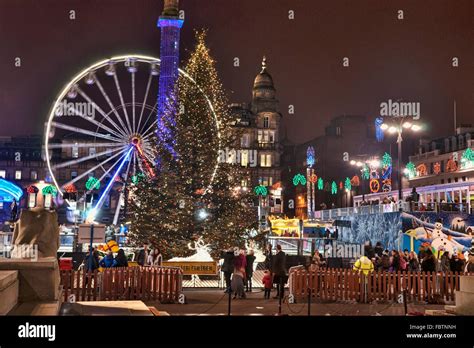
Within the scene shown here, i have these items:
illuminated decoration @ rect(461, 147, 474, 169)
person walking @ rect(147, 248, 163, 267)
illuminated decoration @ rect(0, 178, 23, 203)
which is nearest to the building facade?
illuminated decoration @ rect(461, 147, 474, 169)

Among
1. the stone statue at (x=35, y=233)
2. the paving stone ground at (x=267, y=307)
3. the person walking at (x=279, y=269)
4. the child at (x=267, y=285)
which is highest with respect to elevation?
the stone statue at (x=35, y=233)

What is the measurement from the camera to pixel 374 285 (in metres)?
19.3

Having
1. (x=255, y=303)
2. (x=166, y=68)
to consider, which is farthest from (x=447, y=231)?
(x=166, y=68)

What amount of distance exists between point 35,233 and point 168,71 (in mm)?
25412

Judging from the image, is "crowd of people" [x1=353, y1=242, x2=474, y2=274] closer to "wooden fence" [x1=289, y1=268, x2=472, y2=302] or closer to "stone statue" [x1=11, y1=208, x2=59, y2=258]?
"wooden fence" [x1=289, y1=268, x2=472, y2=302]

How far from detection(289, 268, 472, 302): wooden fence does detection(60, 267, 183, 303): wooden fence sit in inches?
161

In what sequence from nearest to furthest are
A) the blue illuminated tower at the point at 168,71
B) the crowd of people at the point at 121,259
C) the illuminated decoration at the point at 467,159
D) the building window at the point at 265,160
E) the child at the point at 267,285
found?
the child at the point at 267,285 < the crowd of people at the point at 121,259 < the blue illuminated tower at the point at 168,71 < the illuminated decoration at the point at 467,159 < the building window at the point at 265,160

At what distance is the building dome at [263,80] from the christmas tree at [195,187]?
225 ft

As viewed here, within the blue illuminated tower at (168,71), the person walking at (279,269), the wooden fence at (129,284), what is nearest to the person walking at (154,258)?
the wooden fence at (129,284)

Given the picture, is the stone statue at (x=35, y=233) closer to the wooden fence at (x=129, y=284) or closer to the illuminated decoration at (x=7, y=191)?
the wooden fence at (x=129, y=284)

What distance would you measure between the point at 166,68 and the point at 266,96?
6366cm

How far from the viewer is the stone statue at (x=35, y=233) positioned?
40.7ft

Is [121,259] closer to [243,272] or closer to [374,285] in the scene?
[243,272]
